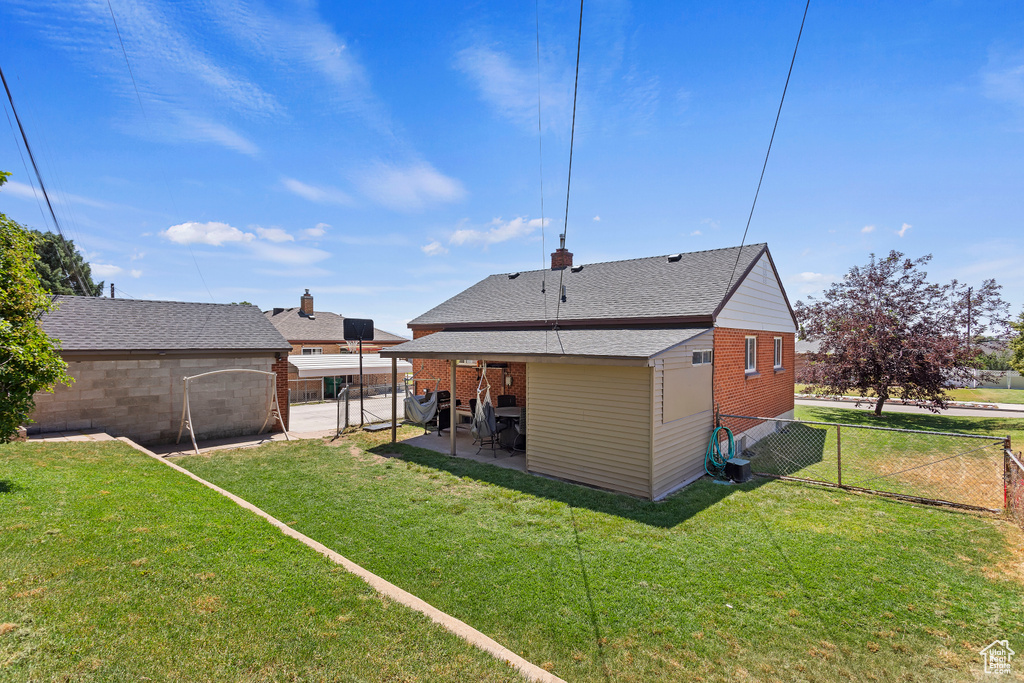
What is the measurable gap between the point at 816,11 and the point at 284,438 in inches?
587

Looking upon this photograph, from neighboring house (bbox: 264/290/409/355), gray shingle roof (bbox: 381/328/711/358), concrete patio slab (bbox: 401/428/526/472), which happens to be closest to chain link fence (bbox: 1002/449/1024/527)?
gray shingle roof (bbox: 381/328/711/358)

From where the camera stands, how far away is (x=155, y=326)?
13086mm

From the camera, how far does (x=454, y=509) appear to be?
7.31 meters

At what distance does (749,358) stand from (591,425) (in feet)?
20.6

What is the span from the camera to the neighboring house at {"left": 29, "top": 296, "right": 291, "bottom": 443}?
1098 cm

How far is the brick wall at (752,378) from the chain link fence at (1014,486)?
4.44 meters

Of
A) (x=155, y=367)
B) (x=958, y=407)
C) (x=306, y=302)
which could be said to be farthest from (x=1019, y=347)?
(x=306, y=302)

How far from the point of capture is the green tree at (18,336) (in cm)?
550

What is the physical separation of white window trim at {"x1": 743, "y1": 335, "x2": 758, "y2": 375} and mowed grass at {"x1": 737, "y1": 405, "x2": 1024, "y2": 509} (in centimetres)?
161

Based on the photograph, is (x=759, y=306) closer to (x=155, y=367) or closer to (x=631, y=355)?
(x=631, y=355)

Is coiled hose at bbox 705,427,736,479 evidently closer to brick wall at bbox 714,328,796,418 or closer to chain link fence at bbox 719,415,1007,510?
chain link fence at bbox 719,415,1007,510

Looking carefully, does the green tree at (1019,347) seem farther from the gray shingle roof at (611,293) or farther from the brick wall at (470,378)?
the brick wall at (470,378)

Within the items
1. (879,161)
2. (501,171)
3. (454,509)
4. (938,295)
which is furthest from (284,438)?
(938,295)

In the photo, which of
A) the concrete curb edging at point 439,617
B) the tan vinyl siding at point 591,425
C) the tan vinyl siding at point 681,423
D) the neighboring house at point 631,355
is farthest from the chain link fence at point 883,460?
the concrete curb edging at point 439,617
